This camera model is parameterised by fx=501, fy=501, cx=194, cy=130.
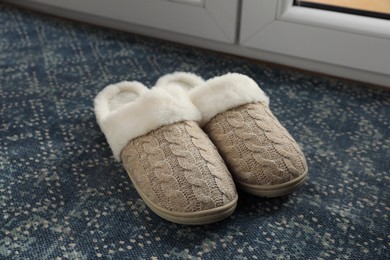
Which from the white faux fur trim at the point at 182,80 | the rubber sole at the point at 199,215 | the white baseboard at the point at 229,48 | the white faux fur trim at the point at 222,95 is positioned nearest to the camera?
the rubber sole at the point at 199,215

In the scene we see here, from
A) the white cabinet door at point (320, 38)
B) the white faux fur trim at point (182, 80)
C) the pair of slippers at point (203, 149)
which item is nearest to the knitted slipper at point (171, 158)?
the pair of slippers at point (203, 149)

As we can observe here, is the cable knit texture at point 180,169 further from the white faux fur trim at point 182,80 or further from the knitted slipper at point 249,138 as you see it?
the white faux fur trim at point 182,80

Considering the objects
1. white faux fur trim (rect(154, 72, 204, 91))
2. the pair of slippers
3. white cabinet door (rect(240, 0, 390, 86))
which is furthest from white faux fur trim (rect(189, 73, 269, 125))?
white cabinet door (rect(240, 0, 390, 86))

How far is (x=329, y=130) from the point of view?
0.90 m

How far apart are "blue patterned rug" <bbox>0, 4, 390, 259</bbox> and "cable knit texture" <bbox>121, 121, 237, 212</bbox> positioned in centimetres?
4

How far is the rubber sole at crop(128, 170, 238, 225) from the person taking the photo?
656mm

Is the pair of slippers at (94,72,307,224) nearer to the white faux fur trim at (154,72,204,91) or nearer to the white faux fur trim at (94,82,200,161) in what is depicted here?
the white faux fur trim at (94,82,200,161)

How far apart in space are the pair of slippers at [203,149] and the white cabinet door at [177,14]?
334mm

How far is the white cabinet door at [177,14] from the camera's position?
1.08 metres

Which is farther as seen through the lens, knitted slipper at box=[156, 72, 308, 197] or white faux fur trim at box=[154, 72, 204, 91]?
white faux fur trim at box=[154, 72, 204, 91]

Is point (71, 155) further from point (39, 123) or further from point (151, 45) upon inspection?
point (151, 45)

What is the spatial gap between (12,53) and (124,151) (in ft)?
1.71

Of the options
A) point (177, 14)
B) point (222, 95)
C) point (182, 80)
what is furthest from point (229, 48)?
point (222, 95)

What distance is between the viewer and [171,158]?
700 mm
